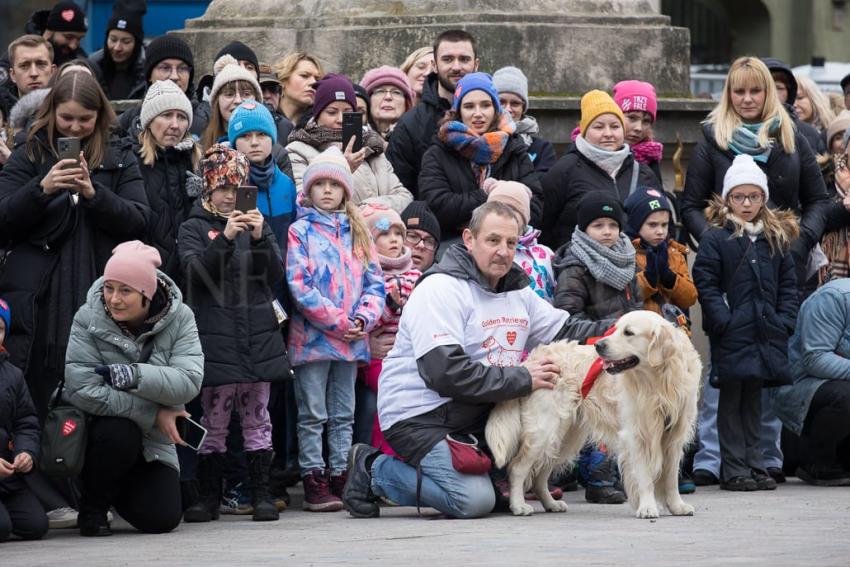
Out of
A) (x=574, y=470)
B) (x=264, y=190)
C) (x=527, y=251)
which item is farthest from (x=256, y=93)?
(x=574, y=470)

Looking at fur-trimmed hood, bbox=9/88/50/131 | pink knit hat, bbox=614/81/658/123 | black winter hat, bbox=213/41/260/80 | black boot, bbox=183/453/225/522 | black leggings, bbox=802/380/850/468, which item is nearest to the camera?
black boot, bbox=183/453/225/522

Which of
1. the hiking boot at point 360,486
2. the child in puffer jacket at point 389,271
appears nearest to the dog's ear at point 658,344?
the hiking boot at point 360,486

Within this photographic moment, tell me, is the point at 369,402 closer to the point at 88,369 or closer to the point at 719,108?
the point at 88,369

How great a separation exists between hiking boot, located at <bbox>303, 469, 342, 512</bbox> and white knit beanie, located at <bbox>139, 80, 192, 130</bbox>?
6.44 ft

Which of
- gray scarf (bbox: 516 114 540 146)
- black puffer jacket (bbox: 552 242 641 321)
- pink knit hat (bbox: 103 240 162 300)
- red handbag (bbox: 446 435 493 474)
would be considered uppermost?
gray scarf (bbox: 516 114 540 146)

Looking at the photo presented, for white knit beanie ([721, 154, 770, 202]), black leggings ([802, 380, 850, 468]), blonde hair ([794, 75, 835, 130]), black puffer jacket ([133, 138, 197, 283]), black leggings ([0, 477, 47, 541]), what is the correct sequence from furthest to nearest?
blonde hair ([794, 75, 835, 130]), black leggings ([802, 380, 850, 468]), white knit beanie ([721, 154, 770, 202]), black puffer jacket ([133, 138, 197, 283]), black leggings ([0, 477, 47, 541])

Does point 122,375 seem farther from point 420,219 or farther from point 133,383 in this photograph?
point 420,219

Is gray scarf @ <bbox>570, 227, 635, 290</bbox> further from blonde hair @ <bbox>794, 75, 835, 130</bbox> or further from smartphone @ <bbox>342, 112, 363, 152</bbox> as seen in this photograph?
blonde hair @ <bbox>794, 75, 835, 130</bbox>

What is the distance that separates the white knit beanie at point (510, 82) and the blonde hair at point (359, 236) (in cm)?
147

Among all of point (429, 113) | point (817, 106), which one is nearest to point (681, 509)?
point (429, 113)

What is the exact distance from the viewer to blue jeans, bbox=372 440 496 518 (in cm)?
881

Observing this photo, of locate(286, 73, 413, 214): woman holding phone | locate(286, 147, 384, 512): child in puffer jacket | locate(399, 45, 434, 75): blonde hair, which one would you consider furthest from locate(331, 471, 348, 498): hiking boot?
locate(399, 45, 434, 75): blonde hair

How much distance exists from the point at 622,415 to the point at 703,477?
201 centimetres

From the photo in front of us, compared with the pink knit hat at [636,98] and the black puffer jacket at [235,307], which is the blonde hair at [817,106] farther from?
the black puffer jacket at [235,307]
